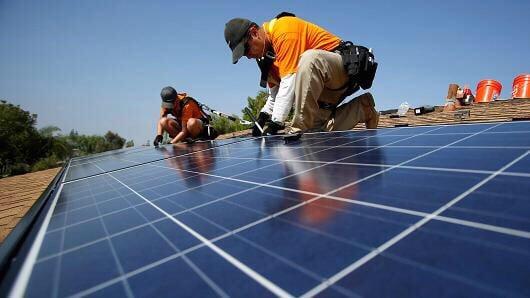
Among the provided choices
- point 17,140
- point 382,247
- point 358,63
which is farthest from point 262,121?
point 17,140

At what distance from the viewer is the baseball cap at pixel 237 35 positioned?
433 centimetres

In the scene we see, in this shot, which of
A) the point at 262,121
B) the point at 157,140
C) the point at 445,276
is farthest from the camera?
the point at 157,140

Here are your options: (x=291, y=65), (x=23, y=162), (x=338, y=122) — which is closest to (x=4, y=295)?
(x=291, y=65)

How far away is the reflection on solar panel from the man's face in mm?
3178

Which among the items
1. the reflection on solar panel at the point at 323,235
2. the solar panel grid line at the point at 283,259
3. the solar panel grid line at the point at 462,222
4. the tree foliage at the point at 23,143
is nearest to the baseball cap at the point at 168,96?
the reflection on solar panel at the point at 323,235

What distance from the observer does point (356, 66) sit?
158 inches

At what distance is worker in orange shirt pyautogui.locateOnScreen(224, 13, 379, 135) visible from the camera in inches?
153

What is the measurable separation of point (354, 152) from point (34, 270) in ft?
5.82

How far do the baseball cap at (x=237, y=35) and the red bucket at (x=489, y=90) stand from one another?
14.0 metres

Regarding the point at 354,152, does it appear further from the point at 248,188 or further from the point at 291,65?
the point at 291,65

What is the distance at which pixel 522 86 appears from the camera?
1207 cm

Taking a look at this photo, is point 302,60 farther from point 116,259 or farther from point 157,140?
point 157,140

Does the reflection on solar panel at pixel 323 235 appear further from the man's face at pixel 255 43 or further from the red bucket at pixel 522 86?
the red bucket at pixel 522 86

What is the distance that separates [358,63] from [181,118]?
5.92 m
